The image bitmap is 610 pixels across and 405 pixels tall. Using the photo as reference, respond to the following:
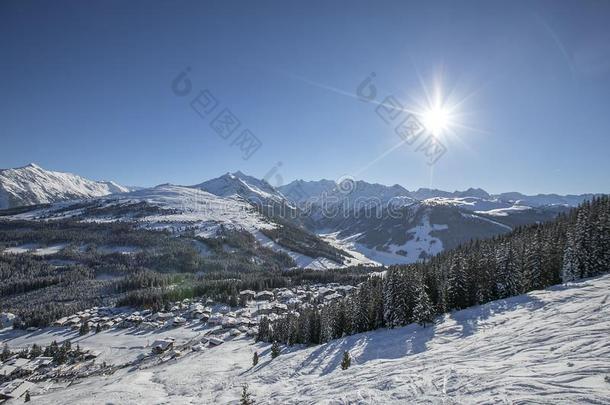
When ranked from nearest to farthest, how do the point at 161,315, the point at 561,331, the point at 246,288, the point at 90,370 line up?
the point at 561,331 < the point at 90,370 < the point at 161,315 < the point at 246,288

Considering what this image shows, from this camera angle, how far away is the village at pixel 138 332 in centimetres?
7111

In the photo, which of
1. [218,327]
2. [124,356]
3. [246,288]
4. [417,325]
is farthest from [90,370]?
[246,288]

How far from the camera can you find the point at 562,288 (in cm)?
4531

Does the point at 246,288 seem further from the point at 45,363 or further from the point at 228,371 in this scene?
the point at 228,371

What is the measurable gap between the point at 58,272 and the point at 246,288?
4565 inches

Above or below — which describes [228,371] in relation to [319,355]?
below

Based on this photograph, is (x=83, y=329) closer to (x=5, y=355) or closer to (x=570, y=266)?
(x=5, y=355)

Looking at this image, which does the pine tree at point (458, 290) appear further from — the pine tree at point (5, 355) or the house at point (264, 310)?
the pine tree at point (5, 355)

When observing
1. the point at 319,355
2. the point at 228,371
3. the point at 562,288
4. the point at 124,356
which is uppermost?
the point at 562,288

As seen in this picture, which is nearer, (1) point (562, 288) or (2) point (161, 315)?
(1) point (562, 288)

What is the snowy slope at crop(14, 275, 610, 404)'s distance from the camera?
54.0 feet

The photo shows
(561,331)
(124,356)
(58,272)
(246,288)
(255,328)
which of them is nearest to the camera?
(561,331)

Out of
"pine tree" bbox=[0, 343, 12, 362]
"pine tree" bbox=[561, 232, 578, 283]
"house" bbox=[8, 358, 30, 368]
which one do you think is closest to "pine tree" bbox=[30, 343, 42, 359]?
"house" bbox=[8, 358, 30, 368]

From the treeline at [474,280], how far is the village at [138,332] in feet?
62.1
